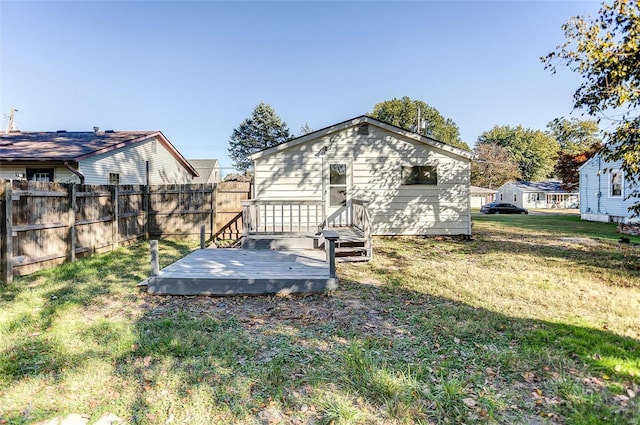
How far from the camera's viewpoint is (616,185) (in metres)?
16.3

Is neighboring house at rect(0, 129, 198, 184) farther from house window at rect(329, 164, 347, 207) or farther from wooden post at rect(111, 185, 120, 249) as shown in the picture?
house window at rect(329, 164, 347, 207)

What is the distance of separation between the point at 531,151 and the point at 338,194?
59057 millimetres

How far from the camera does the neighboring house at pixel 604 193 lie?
15.4m

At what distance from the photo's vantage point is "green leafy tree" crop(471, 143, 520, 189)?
4819 cm

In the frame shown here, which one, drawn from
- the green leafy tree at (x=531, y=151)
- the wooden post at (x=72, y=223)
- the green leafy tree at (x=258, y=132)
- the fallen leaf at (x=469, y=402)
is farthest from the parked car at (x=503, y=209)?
the wooden post at (x=72, y=223)

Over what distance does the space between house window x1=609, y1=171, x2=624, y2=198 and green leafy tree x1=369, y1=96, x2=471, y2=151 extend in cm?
2672

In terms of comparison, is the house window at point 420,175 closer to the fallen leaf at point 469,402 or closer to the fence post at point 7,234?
the fallen leaf at point 469,402

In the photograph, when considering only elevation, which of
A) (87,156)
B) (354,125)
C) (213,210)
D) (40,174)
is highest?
(354,125)

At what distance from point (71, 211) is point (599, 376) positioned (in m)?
9.00

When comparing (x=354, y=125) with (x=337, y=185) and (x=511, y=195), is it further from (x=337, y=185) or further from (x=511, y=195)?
(x=511, y=195)

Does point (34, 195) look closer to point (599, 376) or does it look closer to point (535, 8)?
point (599, 376)

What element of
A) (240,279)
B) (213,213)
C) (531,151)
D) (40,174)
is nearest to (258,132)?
(40,174)

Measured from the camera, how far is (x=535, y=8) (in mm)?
9602

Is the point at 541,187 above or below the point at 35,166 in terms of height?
above
